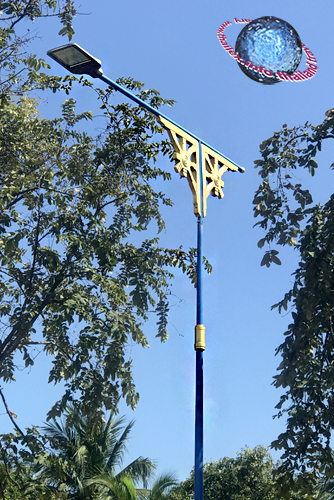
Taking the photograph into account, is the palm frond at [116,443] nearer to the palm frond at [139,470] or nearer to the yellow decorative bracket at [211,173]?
the palm frond at [139,470]

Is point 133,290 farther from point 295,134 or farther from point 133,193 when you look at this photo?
point 295,134

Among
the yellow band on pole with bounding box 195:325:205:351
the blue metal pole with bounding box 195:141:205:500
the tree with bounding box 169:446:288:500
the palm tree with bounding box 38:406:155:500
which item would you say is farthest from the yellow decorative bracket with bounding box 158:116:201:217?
the tree with bounding box 169:446:288:500

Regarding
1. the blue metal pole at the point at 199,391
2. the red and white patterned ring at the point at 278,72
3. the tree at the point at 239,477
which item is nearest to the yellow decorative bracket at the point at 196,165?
the blue metal pole at the point at 199,391

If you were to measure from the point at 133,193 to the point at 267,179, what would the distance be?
9.31 ft

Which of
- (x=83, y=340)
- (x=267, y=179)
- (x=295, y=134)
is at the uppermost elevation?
(x=295, y=134)

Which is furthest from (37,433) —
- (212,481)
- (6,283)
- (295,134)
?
(212,481)

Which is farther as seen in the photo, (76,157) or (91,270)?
(76,157)

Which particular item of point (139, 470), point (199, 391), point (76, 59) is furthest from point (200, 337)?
point (139, 470)

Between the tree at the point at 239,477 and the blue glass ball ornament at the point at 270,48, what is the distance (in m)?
14.8

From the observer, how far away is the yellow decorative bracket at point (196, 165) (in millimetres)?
6793

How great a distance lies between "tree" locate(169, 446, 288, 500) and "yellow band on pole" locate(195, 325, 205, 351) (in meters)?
16.2

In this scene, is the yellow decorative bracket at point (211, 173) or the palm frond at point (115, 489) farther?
the palm frond at point (115, 489)

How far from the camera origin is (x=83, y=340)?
11227 millimetres

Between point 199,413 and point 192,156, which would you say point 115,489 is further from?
point 192,156
